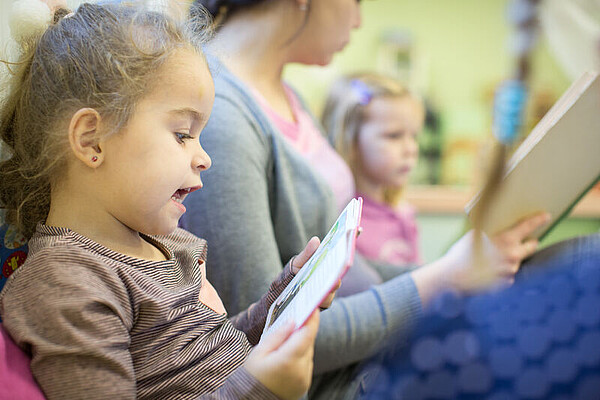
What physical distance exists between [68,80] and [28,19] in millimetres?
98

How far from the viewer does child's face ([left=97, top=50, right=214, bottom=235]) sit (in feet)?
1.83

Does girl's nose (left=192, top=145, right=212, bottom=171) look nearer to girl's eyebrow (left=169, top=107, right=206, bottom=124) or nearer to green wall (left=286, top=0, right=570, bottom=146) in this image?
girl's eyebrow (left=169, top=107, right=206, bottom=124)

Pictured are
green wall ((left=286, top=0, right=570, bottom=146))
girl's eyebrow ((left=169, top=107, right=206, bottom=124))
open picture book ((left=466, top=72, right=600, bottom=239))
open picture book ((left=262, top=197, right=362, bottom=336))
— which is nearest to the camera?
open picture book ((left=262, top=197, right=362, bottom=336))

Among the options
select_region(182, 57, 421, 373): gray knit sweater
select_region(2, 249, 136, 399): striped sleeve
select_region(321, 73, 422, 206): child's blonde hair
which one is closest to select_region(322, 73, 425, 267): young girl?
select_region(321, 73, 422, 206): child's blonde hair

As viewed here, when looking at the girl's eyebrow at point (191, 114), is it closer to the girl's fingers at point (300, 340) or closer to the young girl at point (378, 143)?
the girl's fingers at point (300, 340)

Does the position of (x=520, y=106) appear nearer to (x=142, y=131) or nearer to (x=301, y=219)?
(x=142, y=131)

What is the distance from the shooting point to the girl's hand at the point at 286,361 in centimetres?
49

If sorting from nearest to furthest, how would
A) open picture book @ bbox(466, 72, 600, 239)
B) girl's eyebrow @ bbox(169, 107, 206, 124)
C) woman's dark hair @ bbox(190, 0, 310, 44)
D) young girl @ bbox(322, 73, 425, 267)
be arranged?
girl's eyebrow @ bbox(169, 107, 206, 124)
open picture book @ bbox(466, 72, 600, 239)
woman's dark hair @ bbox(190, 0, 310, 44)
young girl @ bbox(322, 73, 425, 267)

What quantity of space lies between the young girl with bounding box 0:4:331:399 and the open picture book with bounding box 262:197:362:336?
1.0 inches

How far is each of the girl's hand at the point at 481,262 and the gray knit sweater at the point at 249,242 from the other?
28 millimetres

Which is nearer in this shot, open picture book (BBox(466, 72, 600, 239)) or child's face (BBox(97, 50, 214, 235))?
child's face (BBox(97, 50, 214, 235))

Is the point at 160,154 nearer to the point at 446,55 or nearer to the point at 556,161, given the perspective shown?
the point at 556,161

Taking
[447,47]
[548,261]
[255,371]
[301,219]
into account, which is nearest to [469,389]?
[255,371]

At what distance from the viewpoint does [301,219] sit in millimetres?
886
